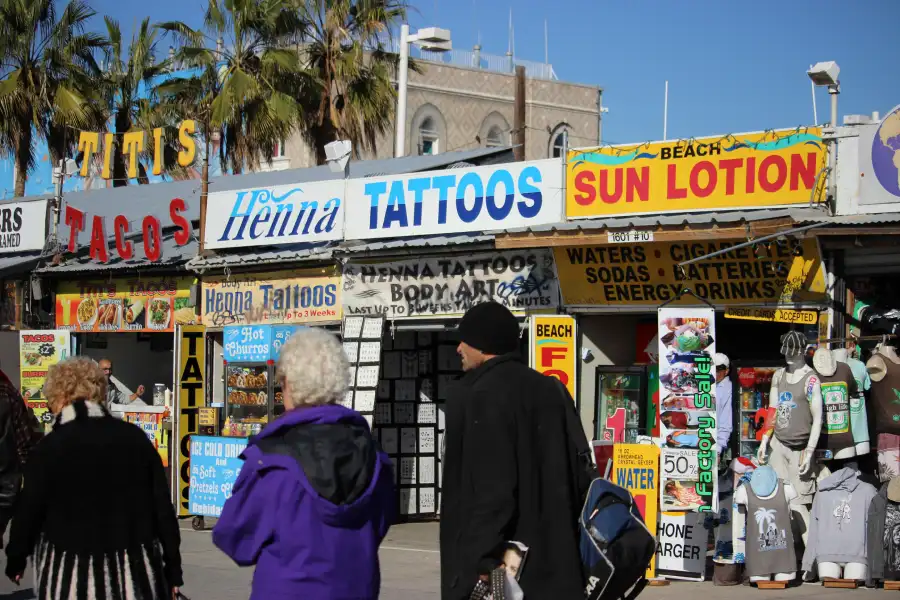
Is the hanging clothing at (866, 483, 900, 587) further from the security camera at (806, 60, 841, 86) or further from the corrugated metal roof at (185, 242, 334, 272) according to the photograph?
the corrugated metal roof at (185, 242, 334, 272)

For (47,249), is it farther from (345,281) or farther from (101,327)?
(345,281)

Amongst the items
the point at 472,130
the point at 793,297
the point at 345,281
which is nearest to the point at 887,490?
the point at 793,297

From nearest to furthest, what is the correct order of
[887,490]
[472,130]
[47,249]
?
[887,490]
[47,249]
[472,130]

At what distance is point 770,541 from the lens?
10820 mm

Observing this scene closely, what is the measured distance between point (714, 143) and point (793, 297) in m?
1.71

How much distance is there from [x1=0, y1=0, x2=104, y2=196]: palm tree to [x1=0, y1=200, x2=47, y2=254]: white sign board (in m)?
6.78

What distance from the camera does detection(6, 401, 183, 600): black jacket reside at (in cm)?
559

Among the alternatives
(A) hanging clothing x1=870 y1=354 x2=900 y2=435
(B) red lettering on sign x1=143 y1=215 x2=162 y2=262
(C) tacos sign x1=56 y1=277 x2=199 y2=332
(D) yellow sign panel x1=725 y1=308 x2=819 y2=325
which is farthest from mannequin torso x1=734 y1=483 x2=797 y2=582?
(B) red lettering on sign x1=143 y1=215 x2=162 y2=262

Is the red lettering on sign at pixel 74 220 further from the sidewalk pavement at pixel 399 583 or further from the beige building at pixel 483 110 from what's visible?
the beige building at pixel 483 110

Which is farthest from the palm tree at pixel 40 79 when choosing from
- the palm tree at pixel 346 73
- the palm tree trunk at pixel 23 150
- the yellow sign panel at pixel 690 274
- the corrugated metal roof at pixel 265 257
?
the yellow sign panel at pixel 690 274

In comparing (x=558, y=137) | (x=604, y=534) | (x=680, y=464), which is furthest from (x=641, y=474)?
(x=558, y=137)

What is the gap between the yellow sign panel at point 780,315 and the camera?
11602mm

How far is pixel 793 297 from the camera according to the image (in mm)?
11812

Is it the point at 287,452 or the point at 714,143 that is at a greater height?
the point at 714,143
